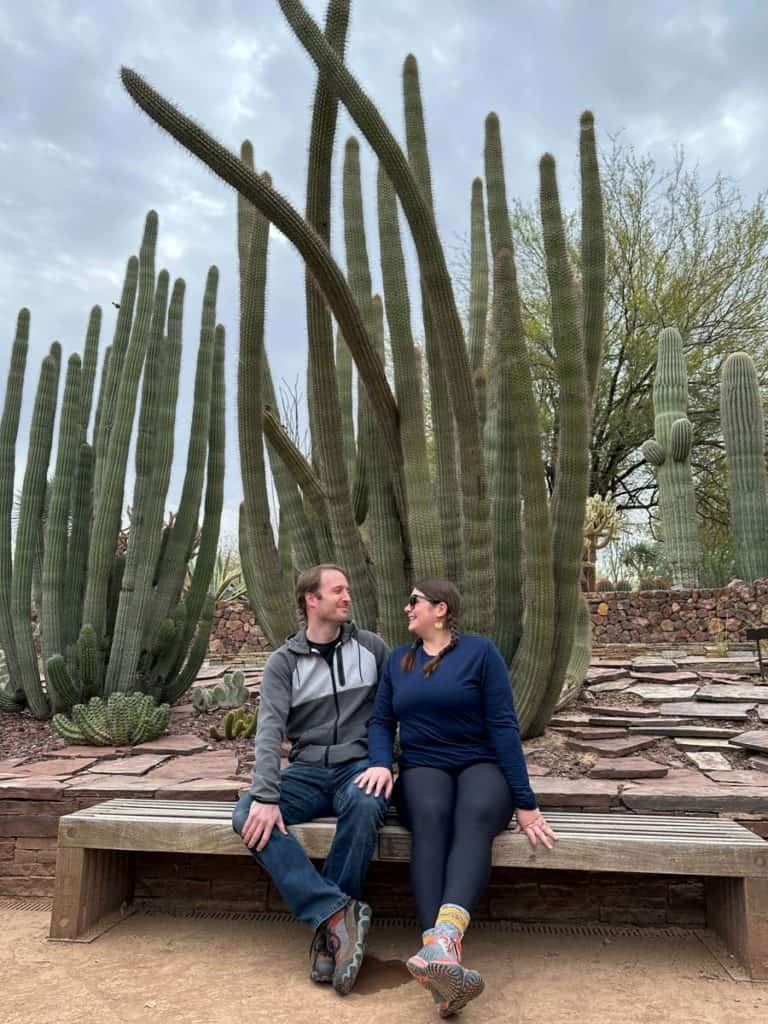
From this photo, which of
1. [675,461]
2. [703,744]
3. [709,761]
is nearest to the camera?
[709,761]

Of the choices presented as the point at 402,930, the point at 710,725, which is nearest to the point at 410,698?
the point at 402,930

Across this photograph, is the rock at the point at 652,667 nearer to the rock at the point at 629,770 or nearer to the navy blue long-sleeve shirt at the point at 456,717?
the rock at the point at 629,770

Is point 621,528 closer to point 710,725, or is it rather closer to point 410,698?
point 710,725

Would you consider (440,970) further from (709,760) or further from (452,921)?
(709,760)

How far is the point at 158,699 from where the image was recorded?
5.52 metres

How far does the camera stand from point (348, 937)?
2.44 m

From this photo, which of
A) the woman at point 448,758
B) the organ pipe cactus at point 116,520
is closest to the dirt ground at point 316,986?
the woman at point 448,758

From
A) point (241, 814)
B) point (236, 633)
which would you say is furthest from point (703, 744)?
point (236, 633)

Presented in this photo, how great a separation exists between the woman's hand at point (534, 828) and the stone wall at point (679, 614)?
9314 mm

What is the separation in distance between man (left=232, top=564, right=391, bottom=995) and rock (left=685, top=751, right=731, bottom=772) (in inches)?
62.2

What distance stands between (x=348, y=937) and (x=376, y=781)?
451 mm

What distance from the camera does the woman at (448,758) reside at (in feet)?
7.98

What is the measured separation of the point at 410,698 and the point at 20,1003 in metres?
1.42

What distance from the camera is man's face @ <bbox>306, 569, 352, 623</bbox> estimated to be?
9.43 ft
